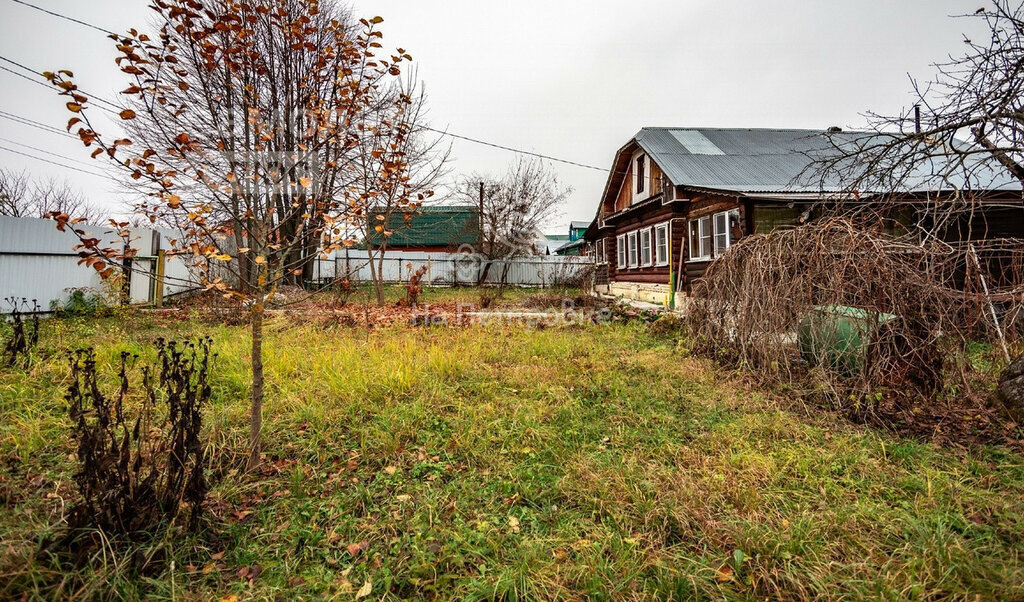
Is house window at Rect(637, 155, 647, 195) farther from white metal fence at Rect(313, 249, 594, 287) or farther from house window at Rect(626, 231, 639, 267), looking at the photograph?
white metal fence at Rect(313, 249, 594, 287)

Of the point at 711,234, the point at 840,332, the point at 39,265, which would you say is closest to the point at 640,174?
the point at 711,234

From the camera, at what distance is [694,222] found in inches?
490

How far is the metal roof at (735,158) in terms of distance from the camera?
1144 cm

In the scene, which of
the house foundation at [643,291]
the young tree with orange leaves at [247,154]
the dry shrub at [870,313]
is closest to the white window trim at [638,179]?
the house foundation at [643,291]

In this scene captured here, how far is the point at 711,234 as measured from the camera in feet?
38.3

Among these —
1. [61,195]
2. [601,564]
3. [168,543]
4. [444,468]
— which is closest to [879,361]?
[601,564]

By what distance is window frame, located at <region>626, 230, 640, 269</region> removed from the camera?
16.0 meters

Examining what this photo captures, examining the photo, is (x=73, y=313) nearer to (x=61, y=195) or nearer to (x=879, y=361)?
(x=879, y=361)

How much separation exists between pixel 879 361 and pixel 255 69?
19.3 feet

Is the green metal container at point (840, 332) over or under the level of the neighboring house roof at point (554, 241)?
under

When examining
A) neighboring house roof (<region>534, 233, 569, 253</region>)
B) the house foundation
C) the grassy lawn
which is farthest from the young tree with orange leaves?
neighboring house roof (<region>534, 233, 569, 253</region>)

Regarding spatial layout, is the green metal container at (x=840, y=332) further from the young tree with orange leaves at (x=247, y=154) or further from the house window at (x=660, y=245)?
the house window at (x=660, y=245)

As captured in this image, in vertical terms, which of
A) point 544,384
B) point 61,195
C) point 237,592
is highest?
point 61,195

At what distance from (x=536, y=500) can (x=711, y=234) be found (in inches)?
428
